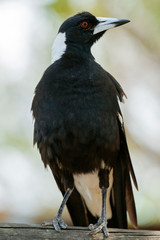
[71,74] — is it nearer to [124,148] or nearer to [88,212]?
[124,148]

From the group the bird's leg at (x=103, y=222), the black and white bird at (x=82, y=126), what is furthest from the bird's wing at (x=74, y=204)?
the bird's leg at (x=103, y=222)

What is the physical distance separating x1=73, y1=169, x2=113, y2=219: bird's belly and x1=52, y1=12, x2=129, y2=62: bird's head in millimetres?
868

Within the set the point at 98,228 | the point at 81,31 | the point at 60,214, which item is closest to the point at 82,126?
the point at 60,214

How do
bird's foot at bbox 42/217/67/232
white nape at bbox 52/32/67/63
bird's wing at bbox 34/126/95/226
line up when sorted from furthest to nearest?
white nape at bbox 52/32/67/63 → bird's wing at bbox 34/126/95/226 → bird's foot at bbox 42/217/67/232

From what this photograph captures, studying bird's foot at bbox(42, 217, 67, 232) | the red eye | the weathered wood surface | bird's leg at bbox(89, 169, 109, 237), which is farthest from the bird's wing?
the red eye

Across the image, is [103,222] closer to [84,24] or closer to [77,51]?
[77,51]

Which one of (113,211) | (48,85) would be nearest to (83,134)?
(48,85)

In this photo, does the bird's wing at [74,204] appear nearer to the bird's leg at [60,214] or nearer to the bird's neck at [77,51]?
the bird's leg at [60,214]

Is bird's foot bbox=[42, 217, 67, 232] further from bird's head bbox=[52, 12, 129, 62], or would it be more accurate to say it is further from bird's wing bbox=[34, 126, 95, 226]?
bird's head bbox=[52, 12, 129, 62]

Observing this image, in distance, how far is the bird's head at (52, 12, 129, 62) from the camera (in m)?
3.27

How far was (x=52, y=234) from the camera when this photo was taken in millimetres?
2383

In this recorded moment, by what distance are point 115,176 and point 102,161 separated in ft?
1.16

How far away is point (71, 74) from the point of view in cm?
298

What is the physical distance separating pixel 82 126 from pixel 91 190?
748mm
